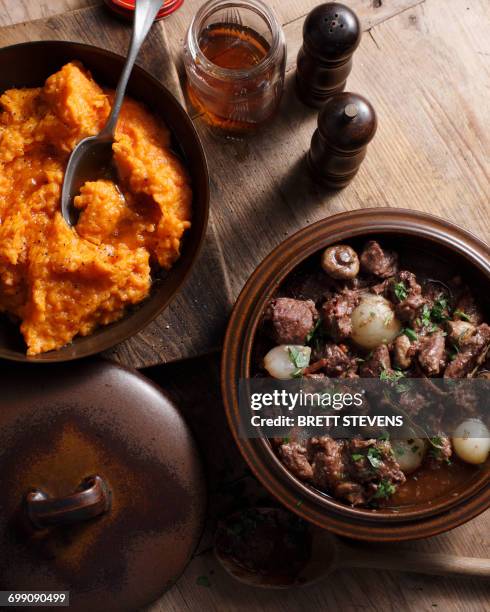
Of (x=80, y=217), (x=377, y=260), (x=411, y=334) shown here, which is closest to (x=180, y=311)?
(x=80, y=217)

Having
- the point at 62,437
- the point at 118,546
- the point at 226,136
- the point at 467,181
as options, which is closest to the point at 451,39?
the point at 467,181

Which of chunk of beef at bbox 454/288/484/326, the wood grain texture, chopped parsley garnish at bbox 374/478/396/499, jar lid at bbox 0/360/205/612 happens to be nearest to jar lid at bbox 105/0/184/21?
the wood grain texture

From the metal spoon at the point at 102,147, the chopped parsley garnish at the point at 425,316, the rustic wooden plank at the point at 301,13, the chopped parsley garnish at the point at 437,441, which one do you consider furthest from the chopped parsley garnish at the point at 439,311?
the metal spoon at the point at 102,147

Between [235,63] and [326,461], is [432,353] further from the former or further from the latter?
[235,63]

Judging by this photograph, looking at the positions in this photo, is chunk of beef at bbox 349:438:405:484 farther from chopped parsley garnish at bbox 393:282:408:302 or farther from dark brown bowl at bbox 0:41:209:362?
dark brown bowl at bbox 0:41:209:362

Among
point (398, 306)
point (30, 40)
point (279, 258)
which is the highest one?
point (30, 40)

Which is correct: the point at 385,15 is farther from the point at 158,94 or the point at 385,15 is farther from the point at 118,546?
the point at 118,546
